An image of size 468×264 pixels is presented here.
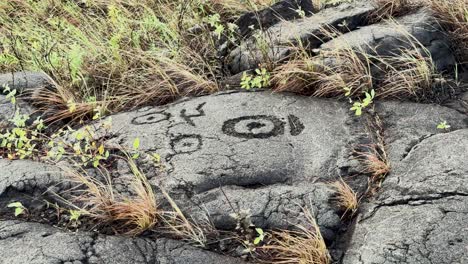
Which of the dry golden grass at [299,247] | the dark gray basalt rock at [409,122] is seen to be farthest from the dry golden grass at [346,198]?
the dark gray basalt rock at [409,122]

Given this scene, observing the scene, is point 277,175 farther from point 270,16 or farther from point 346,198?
point 270,16

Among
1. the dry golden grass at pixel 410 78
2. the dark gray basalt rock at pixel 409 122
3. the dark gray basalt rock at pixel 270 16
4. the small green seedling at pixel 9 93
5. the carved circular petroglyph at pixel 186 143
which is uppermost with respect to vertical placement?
the small green seedling at pixel 9 93

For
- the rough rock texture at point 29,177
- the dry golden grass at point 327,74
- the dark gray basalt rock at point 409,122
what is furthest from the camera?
the dry golden grass at point 327,74

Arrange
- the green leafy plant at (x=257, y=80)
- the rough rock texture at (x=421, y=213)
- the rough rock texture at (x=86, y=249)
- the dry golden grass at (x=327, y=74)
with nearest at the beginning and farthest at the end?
1. the rough rock texture at (x=421, y=213)
2. the rough rock texture at (x=86, y=249)
3. the dry golden grass at (x=327, y=74)
4. the green leafy plant at (x=257, y=80)

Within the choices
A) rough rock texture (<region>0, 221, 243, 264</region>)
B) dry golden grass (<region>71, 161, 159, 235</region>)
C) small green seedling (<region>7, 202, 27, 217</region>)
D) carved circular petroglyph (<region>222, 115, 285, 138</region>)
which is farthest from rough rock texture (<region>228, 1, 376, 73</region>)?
small green seedling (<region>7, 202, 27, 217</region>)

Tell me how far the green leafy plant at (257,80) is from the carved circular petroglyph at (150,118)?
66cm

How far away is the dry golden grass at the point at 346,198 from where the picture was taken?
9.74 feet

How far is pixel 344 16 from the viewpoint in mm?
4637

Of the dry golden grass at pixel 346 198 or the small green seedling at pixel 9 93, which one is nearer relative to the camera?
the dry golden grass at pixel 346 198

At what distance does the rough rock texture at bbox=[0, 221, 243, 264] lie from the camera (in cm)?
268

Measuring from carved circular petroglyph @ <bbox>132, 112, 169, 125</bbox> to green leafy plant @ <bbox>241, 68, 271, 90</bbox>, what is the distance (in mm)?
659

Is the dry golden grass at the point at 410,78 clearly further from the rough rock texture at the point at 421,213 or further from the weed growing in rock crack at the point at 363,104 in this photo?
the rough rock texture at the point at 421,213

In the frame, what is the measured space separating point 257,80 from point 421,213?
1.77 m

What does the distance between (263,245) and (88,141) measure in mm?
1425
